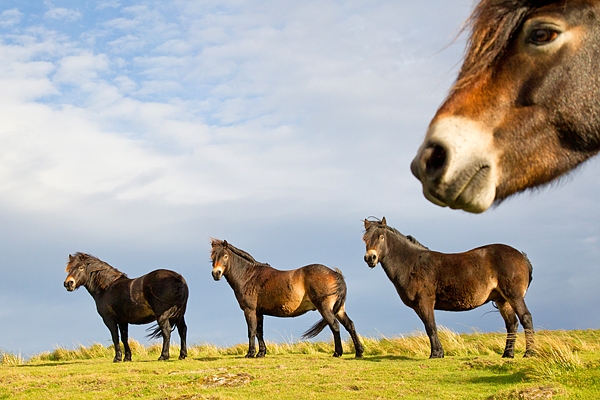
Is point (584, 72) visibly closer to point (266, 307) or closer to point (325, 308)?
point (325, 308)

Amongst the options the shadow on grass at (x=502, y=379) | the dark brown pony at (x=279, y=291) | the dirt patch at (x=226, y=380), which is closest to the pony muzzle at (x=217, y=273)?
the dark brown pony at (x=279, y=291)

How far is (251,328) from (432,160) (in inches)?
480

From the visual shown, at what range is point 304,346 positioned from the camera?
15.4m

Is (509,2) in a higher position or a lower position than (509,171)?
higher

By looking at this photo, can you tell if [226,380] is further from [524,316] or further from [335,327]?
[524,316]

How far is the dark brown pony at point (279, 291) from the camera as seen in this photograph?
43.9ft

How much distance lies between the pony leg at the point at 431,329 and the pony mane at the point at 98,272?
25.7 feet

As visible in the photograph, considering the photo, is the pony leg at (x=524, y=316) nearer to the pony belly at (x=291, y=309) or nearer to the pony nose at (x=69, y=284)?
the pony belly at (x=291, y=309)

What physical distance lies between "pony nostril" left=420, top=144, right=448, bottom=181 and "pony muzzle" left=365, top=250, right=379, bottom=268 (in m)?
10.2

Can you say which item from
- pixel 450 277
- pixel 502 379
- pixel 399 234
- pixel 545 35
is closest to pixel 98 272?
pixel 399 234

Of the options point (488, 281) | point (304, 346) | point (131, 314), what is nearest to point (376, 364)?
point (488, 281)

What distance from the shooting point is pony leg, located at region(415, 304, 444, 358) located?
38.4 ft

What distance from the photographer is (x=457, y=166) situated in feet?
7.30

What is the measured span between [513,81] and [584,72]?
0.85 feet
